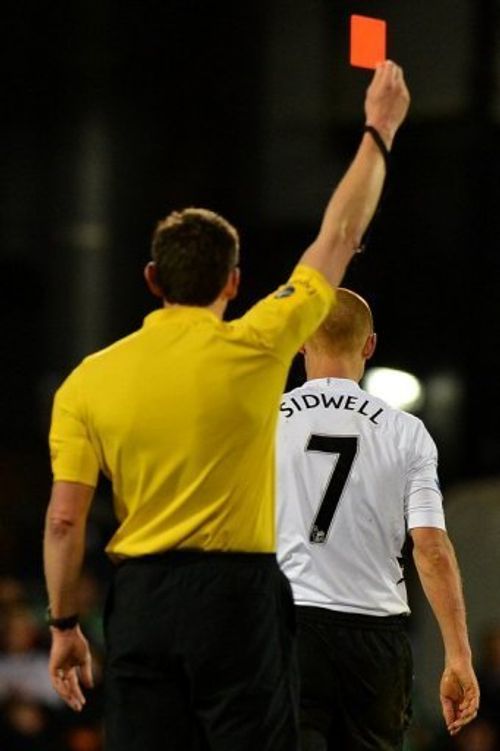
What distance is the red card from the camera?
4.46m

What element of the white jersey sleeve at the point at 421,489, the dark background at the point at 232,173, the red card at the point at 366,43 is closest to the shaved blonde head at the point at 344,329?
the white jersey sleeve at the point at 421,489

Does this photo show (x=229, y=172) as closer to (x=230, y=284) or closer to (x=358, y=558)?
(x=358, y=558)

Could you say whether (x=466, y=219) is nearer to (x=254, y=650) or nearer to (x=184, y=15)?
(x=184, y=15)

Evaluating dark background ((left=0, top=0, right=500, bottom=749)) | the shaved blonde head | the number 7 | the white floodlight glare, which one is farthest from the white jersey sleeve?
dark background ((left=0, top=0, right=500, bottom=749))

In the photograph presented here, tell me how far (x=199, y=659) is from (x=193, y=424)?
45cm

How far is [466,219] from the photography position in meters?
14.1

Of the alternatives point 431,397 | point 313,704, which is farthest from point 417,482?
point 431,397

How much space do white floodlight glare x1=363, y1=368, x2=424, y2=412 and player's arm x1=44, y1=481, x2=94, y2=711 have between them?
9608 mm

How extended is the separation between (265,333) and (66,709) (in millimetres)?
6856

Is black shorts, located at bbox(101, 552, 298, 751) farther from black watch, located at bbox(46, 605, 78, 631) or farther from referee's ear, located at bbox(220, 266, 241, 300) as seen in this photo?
referee's ear, located at bbox(220, 266, 241, 300)

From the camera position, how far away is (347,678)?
461 centimetres

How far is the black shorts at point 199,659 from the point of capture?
3744 millimetres

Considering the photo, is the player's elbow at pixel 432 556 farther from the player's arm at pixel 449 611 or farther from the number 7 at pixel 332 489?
the number 7 at pixel 332 489

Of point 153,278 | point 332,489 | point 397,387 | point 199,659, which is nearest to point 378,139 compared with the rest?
point 153,278
